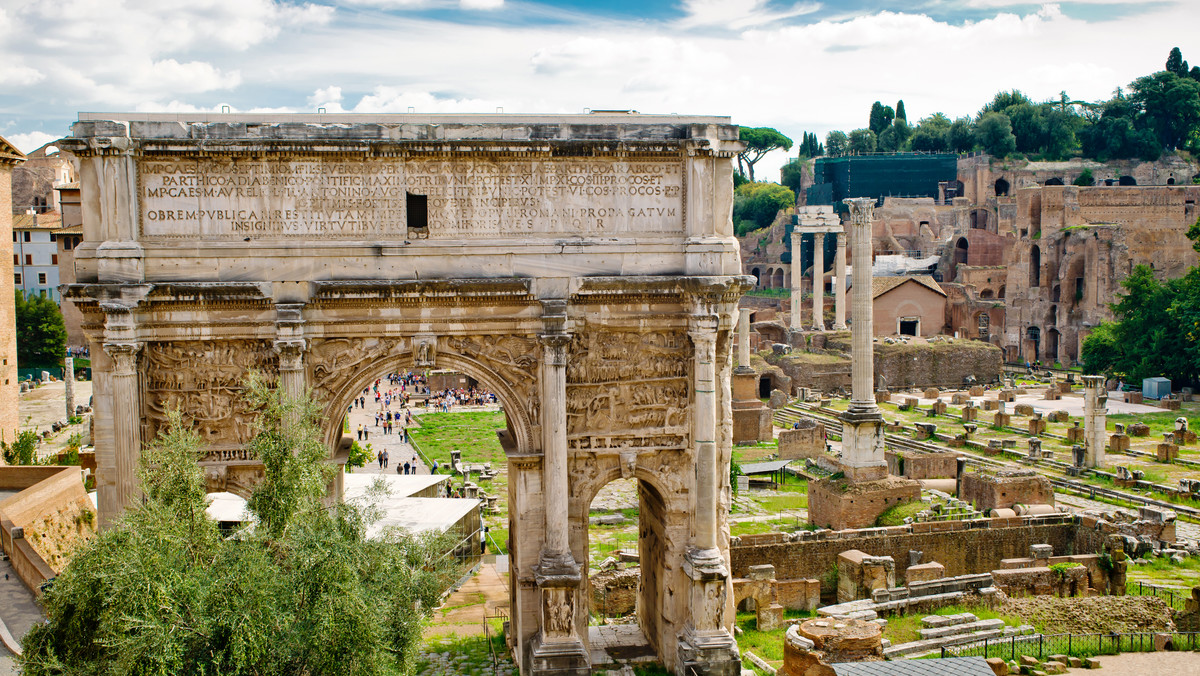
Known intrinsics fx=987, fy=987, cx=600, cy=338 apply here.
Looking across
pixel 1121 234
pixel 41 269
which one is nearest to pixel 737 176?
pixel 1121 234

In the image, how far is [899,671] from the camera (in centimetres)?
1331

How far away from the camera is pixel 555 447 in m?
13.4

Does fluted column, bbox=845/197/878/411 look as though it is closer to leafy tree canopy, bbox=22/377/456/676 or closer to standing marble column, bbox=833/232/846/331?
leafy tree canopy, bbox=22/377/456/676

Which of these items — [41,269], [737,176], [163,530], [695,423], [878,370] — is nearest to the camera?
[163,530]

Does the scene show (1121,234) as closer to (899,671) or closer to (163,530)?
(899,671)

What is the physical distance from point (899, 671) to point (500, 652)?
5.87 m

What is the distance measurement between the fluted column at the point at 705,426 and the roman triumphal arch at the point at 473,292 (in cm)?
3

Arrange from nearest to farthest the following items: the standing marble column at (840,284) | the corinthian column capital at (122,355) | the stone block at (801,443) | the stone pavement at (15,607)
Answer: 1. the corinthian column capital at (122,355)
2. the stone pavement at (15,607)
3. the stone block at (801,443)
4. the standing marble column at (840,284)

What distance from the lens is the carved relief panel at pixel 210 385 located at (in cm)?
1305

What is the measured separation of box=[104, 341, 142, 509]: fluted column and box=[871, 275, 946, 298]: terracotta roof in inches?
2249

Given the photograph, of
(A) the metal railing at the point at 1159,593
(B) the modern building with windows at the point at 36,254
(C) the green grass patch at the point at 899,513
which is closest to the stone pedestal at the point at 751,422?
(C) the green grass patch at the point at 899,513

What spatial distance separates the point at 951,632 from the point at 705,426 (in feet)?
22.3

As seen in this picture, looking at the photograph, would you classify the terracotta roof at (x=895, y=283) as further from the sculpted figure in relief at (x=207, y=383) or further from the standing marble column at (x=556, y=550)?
the sculpted figure in relief at (x=207, y=383)

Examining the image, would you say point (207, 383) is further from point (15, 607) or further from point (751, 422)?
point (751, 422)
